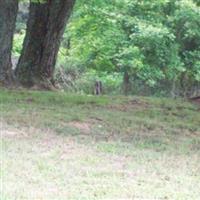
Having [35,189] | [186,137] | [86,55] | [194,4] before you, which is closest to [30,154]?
[35,189]

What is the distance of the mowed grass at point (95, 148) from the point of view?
200 inches

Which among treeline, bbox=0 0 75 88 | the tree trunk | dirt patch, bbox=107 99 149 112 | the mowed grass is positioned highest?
treeline, bbox=0 0 75 88

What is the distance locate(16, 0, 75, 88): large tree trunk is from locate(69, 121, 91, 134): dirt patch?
11.6ft

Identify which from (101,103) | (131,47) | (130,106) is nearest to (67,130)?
(101,103)

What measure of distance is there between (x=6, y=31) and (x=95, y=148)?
4836 mm

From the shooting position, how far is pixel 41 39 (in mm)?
11633

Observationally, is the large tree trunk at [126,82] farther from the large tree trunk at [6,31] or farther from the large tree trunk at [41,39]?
the large tree trunk at [6,31]

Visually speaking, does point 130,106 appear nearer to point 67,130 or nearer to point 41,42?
point 41,42

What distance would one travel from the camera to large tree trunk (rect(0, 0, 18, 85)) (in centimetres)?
1079

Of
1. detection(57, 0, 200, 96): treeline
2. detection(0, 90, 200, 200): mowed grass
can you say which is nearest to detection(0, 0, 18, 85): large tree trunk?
detection(0, 90, 200, 200): mowed grass

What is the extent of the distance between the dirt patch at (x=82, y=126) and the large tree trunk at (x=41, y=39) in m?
3.55

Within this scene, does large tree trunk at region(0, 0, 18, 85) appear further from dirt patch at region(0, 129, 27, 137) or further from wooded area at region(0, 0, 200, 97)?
wooded area at region(0, 0, 200, 97)

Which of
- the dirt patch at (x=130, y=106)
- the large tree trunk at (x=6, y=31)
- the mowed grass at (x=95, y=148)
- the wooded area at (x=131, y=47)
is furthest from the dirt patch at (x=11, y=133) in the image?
the wooded area at (x=131, y=47)

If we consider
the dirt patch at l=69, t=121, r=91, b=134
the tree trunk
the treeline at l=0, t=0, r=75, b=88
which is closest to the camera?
the dirt patch at l=69, t=121, r=91, b=134
